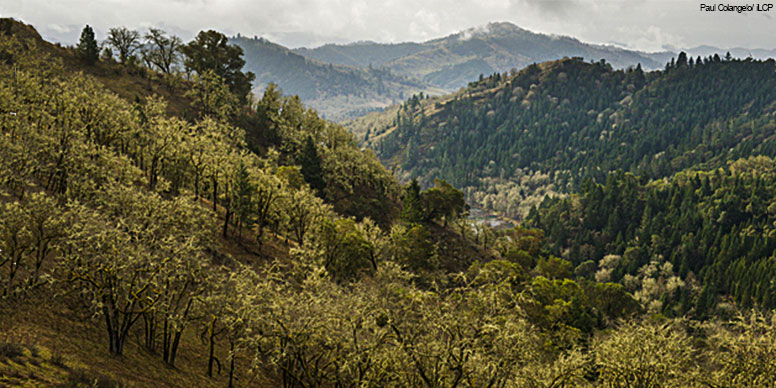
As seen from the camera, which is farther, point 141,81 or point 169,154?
point 141,81

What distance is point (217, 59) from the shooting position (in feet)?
450

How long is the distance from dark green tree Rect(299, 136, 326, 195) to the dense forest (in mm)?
673

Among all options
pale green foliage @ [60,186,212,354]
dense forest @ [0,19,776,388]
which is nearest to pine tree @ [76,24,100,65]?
dense forest @ [0,19,776,388]

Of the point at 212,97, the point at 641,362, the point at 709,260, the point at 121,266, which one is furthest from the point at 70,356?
the point at 709,260

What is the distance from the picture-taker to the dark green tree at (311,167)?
11151 centimetres

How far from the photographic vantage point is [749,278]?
153 metres

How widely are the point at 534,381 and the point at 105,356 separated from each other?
2932 centimetres

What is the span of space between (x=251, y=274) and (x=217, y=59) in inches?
4833

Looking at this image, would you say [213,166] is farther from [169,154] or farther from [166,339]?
[166,339]

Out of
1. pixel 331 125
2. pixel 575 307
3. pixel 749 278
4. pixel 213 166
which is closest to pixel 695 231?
pixel 749 278

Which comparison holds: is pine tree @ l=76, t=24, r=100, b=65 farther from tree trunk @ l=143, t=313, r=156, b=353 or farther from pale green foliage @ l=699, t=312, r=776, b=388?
pale green foliage @ l=699, t=312, r=776, b=388

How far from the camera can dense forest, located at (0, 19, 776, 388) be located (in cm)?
2803

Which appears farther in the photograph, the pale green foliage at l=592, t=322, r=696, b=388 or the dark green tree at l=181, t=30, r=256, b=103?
the dark green tree at l=181, t=30, r=256, b=103

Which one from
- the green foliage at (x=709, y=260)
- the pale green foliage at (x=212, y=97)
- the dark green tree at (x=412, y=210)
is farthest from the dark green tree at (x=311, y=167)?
A: the green foliage at (x=709, y=260)
